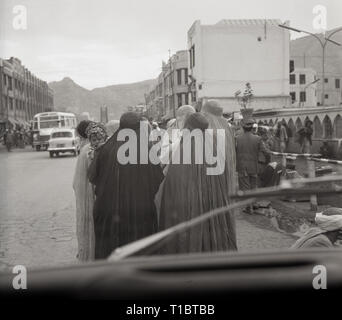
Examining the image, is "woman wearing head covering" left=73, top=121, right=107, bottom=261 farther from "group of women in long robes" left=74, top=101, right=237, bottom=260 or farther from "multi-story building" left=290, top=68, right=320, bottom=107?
"multi-story building" left=290, top=68, right=320, bottom=107

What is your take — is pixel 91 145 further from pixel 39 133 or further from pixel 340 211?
pixel 39 133

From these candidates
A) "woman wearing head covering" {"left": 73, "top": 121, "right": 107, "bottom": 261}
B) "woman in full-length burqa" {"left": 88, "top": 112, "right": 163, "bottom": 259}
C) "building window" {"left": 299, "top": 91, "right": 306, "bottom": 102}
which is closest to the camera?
"woman in full-length burqa" {"left": 88, "top": 112, "right": 163, "bottom": 259}

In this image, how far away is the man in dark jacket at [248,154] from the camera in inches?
326

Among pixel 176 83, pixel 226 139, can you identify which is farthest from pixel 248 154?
pixel 176 83

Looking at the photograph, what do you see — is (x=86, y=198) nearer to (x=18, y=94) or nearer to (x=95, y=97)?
(x=18, y=94)

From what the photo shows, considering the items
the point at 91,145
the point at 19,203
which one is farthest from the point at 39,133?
the point at 91,145

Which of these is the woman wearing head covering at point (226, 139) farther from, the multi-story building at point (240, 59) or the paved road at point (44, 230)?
the multi-story building at point (240, 59)

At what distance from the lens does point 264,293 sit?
1.57 meters

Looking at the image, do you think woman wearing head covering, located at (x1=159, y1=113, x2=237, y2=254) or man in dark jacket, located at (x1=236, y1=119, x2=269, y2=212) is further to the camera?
man in dark jacket, located at (x1=236, y1=119, x2=269, y2=212)

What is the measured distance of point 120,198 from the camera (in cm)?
419

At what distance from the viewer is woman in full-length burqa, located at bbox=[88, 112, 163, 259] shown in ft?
13.7

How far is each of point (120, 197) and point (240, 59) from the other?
3391 cm

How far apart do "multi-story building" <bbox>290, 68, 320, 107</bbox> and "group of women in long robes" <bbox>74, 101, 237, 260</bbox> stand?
212 ft

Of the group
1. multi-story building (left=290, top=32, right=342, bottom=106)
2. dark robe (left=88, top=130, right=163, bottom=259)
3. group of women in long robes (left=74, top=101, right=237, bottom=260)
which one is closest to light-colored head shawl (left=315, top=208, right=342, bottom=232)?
group of women in long robes (left=74, top=101, right=237, bottom=260)
